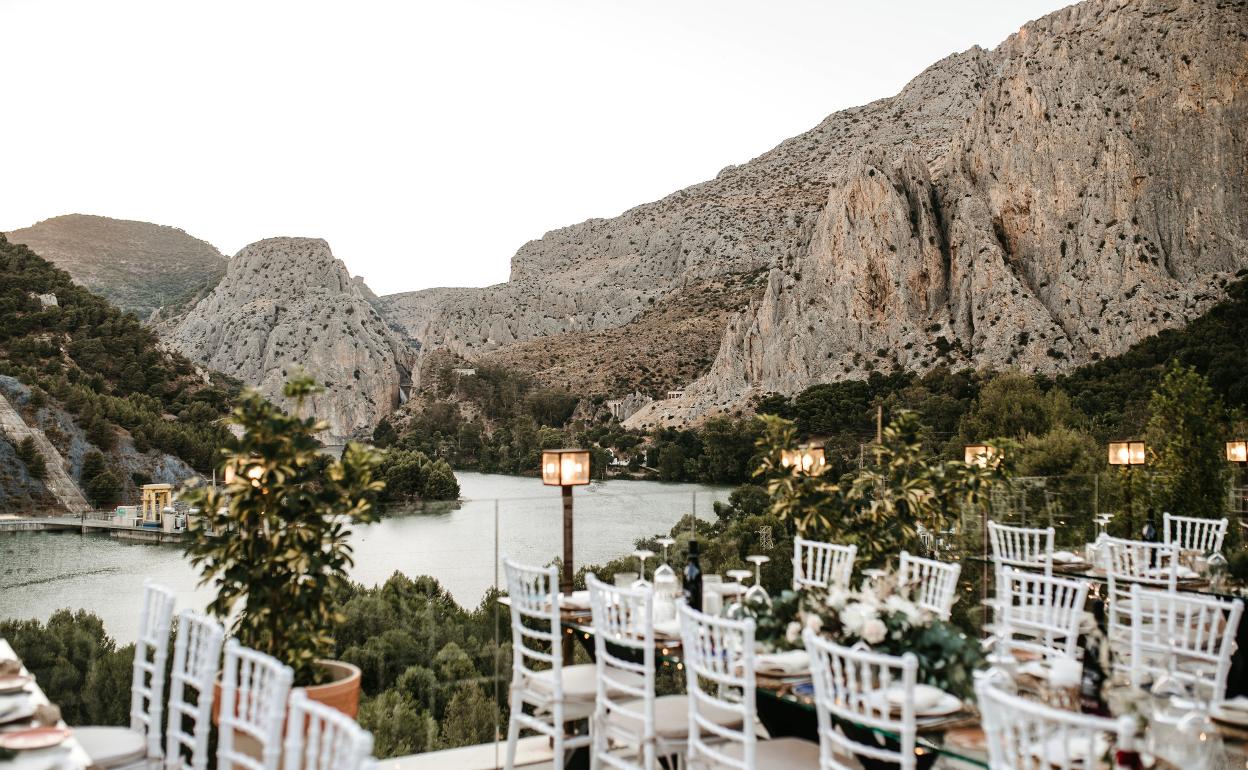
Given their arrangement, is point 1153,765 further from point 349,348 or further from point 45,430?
point 349,348

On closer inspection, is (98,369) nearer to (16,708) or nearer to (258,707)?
(16,708)

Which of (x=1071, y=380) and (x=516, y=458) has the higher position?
(x=1071, y=380)

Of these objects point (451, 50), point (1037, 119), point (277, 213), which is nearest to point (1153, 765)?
point (451, 50)

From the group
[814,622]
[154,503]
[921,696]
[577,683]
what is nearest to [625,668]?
[577,683]

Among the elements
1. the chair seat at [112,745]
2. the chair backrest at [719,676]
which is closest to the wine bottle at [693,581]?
the chair backrest at [719,676]

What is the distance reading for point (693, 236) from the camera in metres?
64.4

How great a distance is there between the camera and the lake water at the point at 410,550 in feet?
13.7

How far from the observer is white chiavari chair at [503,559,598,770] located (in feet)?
12.2

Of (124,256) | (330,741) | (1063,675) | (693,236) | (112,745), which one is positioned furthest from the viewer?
(693,236)

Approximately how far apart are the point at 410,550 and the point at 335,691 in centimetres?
A: 157

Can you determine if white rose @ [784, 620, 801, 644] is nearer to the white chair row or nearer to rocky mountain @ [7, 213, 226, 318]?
the white chair row

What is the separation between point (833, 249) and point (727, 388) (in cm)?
779

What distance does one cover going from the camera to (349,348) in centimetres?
6144

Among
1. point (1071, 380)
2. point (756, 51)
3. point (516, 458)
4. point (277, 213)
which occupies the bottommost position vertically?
point (516, 458)
